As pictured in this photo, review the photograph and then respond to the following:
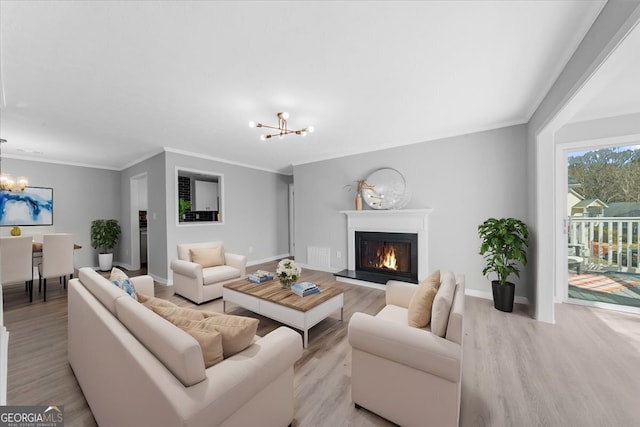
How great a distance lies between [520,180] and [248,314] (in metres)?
3.91

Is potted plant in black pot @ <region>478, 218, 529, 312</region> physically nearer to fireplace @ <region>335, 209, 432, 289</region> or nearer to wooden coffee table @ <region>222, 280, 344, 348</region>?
fireplace @ <region>335, 209, 432, 289</region>

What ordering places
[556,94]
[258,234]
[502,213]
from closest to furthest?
[556,94] < [502,213] < [258,234]

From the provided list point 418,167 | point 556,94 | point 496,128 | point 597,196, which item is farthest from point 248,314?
point 597,196

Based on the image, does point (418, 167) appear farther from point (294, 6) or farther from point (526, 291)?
point (294, 6)

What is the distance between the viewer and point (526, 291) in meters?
3.27

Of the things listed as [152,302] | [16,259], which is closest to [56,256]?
[16,259]

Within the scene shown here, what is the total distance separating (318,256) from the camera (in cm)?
523

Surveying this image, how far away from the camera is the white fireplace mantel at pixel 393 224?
12.8 feet

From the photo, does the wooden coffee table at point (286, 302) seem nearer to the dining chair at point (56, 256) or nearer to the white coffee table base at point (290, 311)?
the white coffee table base at point (290, 311)

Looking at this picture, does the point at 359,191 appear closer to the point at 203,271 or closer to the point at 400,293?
the point at 400,293

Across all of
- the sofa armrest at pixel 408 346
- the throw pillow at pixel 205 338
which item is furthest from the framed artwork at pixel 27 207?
the sofa armrest at pixel 408 346

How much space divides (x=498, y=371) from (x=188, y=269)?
3.51 meters

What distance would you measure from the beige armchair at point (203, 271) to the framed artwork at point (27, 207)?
363 centimetres

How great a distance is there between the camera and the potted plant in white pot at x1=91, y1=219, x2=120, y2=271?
5.42 metres
